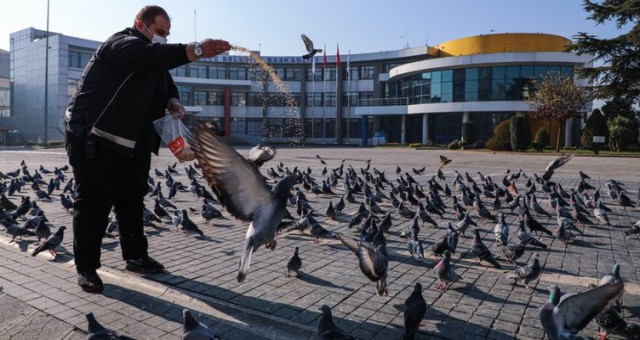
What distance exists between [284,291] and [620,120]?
42.6 meters

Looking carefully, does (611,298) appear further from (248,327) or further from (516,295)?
(248,327)

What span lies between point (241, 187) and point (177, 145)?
1.23m

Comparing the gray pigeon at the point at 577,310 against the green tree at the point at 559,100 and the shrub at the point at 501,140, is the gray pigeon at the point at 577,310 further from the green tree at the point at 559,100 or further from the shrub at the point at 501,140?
the green tree at the point at 559,100

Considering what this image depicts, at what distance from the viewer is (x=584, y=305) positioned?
339cm

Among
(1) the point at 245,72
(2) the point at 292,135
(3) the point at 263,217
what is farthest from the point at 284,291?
(1) the point at 245,72

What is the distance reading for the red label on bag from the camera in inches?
183

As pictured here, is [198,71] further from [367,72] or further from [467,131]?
[467,131]

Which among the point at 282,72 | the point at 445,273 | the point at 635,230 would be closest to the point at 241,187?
the point at 445,273

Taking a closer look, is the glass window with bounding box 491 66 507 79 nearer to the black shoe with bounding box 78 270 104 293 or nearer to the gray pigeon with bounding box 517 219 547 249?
the gray pigeon with bounding box 517 219 547 249

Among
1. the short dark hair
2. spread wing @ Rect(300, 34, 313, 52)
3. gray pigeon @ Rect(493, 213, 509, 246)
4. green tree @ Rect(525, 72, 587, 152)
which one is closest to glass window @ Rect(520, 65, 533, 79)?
green tree @ Rect(525, 72, 587, 152)

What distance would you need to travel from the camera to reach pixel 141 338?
388 cm

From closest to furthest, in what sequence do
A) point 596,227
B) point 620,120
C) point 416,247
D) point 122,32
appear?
point 122,32 < point 416,247 < point 596,227 < point 620,120

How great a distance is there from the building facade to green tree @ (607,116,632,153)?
1030cm

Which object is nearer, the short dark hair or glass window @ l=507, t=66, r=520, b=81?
the short dark hair
